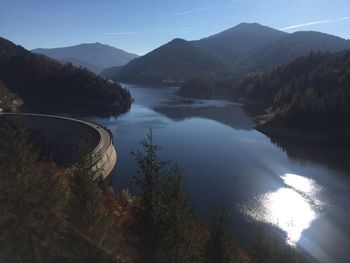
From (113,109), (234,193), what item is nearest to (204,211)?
(234,193)

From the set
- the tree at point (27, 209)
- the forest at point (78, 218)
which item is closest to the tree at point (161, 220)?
the forest at point (78, 218)

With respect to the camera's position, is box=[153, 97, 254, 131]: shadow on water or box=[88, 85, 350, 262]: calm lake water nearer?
box=[88, 85, 350, 262]: calm lake water

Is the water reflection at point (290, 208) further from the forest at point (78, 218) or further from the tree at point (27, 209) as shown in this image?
the tree at point (27, 209)

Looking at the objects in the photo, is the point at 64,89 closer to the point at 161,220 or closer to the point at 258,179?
the point at 258,179

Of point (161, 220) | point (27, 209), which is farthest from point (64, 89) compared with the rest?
point (27, 209)

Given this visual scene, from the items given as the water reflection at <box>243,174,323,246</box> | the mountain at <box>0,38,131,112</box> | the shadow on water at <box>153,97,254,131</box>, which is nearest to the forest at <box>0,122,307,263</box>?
the water reflection at <box>243,174,323,246</box>

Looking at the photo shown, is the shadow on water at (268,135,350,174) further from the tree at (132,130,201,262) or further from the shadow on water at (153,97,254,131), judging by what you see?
the tree at (132,130,201,262)

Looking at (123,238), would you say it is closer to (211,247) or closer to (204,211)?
(211,247)

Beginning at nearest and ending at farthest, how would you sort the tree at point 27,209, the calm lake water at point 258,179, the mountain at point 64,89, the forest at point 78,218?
the tree at point 27,209 → the forest at point 78,218 → the calm lake water at point 258,179 → the mountain at point 64,89
